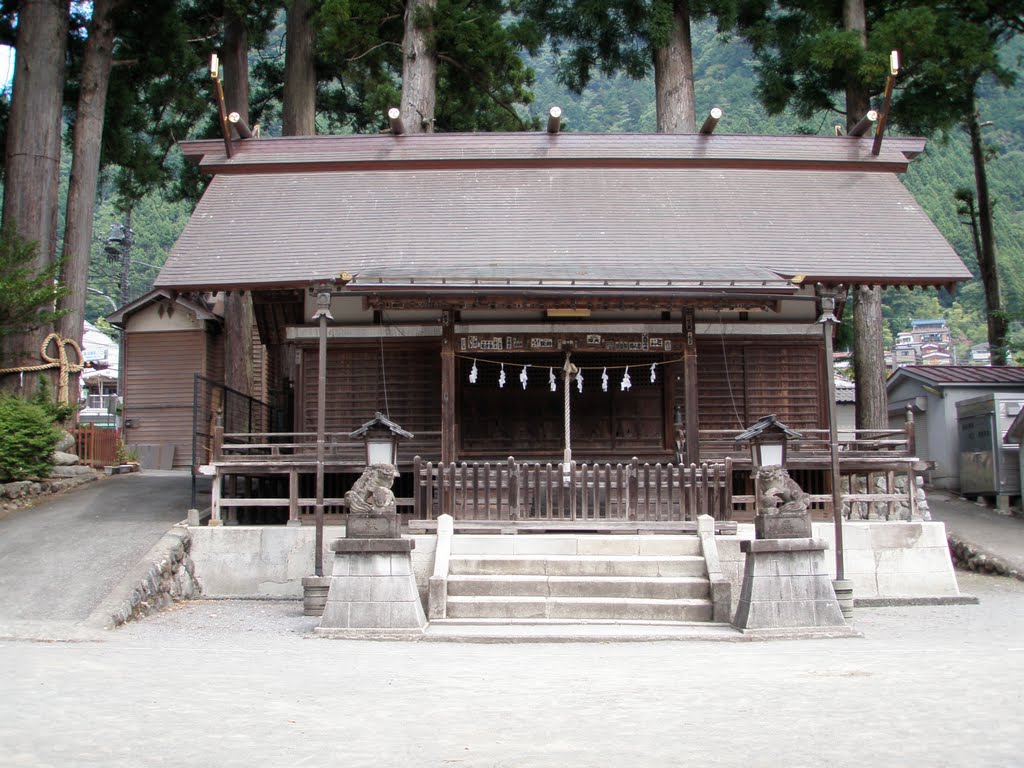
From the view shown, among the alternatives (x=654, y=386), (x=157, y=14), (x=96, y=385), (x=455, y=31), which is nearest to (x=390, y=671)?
(x=654, y=386)

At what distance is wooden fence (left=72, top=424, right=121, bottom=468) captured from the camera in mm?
19641

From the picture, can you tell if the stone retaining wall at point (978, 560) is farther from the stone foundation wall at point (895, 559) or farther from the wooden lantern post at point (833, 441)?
the wooden lantern post at point (833, 441)

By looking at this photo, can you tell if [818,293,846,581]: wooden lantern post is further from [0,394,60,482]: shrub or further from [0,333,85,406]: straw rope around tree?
[0,333,85,406]: straw rope around tree

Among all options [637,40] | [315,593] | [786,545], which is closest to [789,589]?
[786,545]

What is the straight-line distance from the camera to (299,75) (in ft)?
74.9

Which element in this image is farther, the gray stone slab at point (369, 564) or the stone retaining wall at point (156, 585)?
the stone retaining wall at point (156, 585)

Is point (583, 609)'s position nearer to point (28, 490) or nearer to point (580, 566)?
point (580, 566)

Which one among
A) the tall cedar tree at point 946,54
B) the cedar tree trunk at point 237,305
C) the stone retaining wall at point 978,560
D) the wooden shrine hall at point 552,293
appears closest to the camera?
the wooden shrine hall at point 552,293

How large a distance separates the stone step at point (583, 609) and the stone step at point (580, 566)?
2.19ft

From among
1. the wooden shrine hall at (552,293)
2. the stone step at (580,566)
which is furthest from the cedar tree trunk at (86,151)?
the stone step at (580,566)

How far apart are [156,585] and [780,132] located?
2080 inches

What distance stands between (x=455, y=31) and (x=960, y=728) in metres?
17.2

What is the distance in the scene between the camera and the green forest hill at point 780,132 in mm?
50281

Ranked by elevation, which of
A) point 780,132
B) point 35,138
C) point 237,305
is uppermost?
point 780,132
